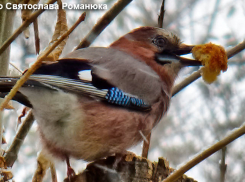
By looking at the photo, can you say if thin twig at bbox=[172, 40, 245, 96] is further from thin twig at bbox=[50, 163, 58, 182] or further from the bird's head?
thin twig at bbox=[50, 163, 58, 182]

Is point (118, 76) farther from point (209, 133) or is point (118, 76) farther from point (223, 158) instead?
point (209, 133)

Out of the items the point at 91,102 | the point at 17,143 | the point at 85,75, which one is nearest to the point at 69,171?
the point at 17,143

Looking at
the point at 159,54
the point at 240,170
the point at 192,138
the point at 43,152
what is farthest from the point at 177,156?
the point at 43,152

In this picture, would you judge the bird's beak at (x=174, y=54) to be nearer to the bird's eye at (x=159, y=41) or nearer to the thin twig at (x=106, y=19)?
the bird's eye at (x=159, y=41)

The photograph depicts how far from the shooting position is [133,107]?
2844 mm

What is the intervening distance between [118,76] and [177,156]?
16.0 feet

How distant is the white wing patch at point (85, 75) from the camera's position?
2.62 m

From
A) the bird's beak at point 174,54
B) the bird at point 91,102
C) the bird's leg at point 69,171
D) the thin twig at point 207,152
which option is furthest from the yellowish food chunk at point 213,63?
the bird's leg at point 69,171

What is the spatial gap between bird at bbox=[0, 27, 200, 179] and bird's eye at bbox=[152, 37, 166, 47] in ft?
1.35

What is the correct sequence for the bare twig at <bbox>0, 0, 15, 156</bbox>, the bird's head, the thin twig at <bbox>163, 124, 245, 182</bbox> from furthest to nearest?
the bird's head
the bare twig at <bbox>0, 0, 15, 156</bbox>
the thin twig at <bbox>163, 124, 245, 182</bbox>

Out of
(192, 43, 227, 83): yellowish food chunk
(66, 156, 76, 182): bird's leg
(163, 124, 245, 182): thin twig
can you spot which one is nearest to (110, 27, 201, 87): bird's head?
(192, 43, 227, 83): yellowish food chunk

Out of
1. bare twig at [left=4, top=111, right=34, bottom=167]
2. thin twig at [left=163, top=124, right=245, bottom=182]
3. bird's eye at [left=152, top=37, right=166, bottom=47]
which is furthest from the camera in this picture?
bird's eye at [left=152, top=37, right=166, bottom=47]

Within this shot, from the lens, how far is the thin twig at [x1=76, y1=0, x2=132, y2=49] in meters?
2.63

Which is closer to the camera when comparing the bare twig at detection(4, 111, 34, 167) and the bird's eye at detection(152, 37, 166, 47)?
the bare twig at detection(4, 111, 34, 167)
